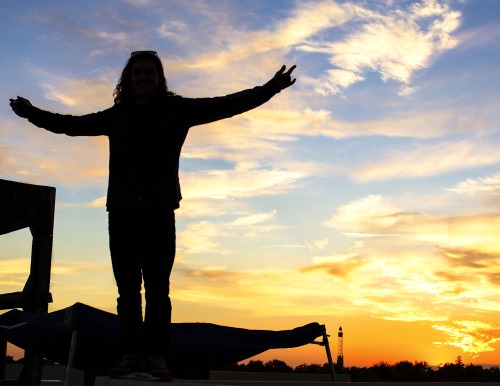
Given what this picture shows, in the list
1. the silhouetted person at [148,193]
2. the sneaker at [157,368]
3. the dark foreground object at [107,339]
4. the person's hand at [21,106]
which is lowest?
the sneaker at [157,368]

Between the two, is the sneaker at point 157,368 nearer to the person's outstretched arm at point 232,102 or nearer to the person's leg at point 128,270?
the person's leg at point 128,270

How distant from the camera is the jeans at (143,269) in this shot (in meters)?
5.08

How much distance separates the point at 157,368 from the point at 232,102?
2.06m

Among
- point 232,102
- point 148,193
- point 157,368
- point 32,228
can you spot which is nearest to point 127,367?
point 157,368

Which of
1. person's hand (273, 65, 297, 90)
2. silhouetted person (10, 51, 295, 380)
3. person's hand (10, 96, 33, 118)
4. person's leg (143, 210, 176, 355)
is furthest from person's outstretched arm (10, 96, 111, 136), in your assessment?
person's hand (273, 65, 297, 90)

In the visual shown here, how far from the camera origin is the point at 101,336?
8.60 m

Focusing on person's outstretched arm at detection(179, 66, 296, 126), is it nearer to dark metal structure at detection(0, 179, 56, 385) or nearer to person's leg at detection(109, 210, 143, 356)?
person's leg at detection(109, 210, 143, 356)

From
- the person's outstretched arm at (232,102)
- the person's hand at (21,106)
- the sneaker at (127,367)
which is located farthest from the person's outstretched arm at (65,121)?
the sneaker at (127,367)

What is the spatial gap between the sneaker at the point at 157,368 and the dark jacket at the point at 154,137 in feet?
3.70

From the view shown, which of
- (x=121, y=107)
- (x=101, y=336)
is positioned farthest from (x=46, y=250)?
(x=121, y=107)

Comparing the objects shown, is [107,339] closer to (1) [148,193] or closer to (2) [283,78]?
(1) [148,193]

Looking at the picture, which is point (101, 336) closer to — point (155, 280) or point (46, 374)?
point (155, 280)

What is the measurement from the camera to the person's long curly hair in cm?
539

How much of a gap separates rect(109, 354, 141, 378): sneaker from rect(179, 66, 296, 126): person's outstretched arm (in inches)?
72.1
